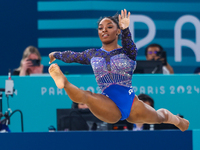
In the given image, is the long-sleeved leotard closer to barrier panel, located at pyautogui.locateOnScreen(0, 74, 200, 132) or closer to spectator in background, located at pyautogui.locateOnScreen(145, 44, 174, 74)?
barrier panel, located at pyautogui.locateOnScreen(0, 74, 200, 132)

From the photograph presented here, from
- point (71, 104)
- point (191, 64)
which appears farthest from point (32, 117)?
point (191, 64)

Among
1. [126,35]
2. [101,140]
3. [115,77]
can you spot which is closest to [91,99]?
[115,77]

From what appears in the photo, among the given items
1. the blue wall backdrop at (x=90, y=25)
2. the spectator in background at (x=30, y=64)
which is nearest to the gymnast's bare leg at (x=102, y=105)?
the spectator in background at (x=30, y=64)

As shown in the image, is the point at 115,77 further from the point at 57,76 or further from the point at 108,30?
the point at 57,76

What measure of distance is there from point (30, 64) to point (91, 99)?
2.95m

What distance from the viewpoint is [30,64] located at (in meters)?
5.87

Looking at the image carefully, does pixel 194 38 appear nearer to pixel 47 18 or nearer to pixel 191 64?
pixel 191 64

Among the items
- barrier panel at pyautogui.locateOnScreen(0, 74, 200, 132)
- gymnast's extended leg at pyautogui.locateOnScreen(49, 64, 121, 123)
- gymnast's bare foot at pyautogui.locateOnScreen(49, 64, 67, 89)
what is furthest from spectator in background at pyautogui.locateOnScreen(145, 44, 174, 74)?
gymnast's bare foot at pyautogui.locateOnScreen(49, 64, 67, 89)

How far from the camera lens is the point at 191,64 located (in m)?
A: 8.22

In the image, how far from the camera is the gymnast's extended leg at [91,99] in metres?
3.03

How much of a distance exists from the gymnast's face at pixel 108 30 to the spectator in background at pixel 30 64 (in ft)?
8.97

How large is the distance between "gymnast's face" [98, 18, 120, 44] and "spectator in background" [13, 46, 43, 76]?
2.73m

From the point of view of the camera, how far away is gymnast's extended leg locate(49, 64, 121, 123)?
3031 millimetres

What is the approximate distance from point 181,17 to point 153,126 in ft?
13.9
